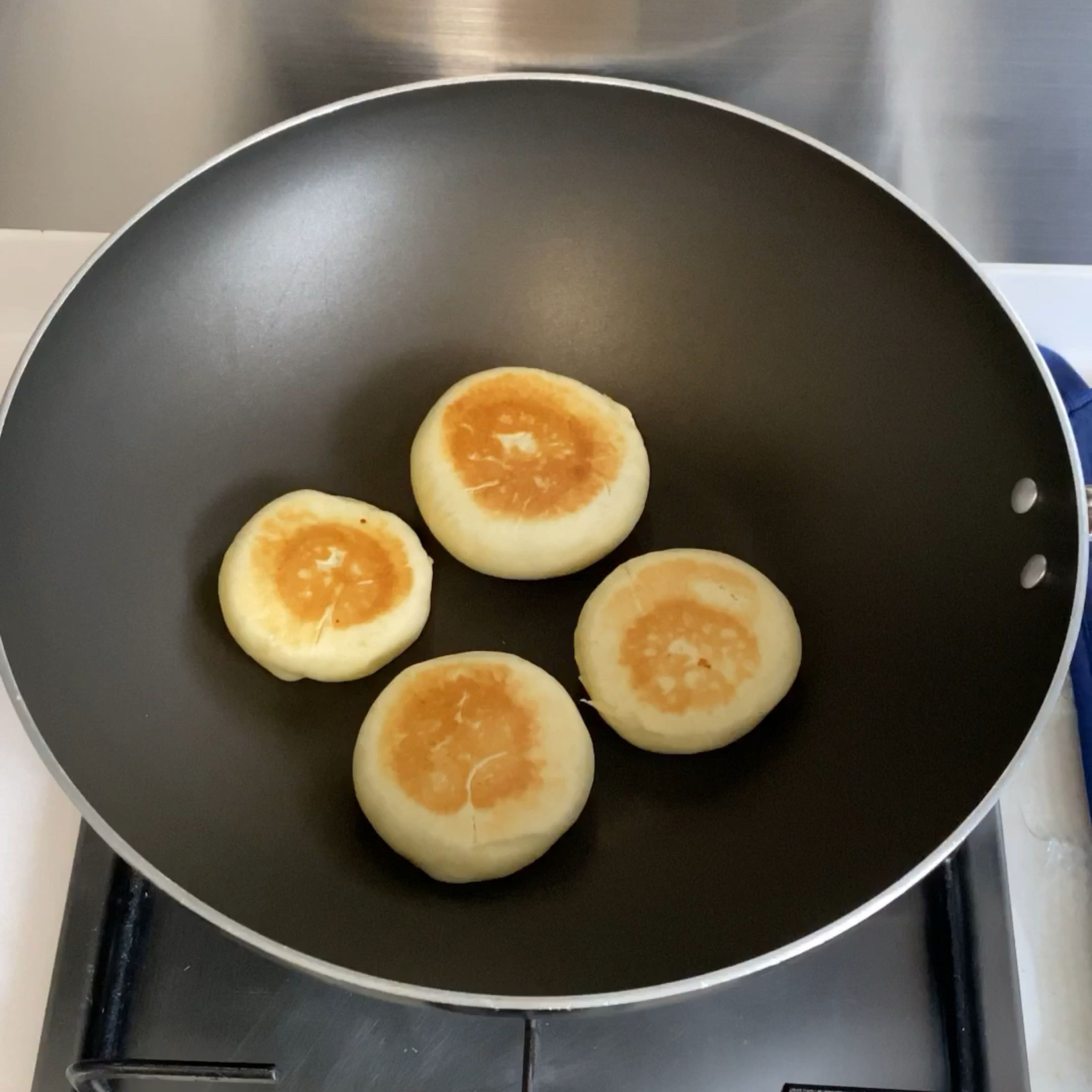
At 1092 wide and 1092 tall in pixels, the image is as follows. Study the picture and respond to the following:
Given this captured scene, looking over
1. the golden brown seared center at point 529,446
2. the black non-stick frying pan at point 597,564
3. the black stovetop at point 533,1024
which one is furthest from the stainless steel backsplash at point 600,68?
the black stovetop at point 533,1024

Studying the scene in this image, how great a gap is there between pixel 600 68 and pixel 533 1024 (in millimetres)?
731

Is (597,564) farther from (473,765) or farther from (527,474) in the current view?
(473,765)

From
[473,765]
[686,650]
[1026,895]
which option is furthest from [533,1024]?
[1026,895]

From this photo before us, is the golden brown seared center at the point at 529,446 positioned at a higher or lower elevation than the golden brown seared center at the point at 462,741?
higher

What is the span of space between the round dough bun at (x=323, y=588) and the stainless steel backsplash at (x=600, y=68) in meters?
0.35

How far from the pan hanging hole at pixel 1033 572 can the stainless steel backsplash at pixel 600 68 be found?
0.39 meters

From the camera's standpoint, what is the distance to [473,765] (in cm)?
74

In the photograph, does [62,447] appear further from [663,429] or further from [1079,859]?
[1079,859]

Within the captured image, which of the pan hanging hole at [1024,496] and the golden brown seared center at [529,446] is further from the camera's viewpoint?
the golden brown seared center at [529,446]

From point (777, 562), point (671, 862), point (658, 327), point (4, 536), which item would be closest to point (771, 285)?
point (658, 327)

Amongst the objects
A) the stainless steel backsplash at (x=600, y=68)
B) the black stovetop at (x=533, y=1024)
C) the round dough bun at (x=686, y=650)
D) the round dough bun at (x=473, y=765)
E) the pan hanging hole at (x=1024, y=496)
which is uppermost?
the stainless steel backsplash at (x=600, y=68)

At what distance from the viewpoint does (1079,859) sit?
2.64 feet

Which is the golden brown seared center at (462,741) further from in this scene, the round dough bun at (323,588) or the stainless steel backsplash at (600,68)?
the stainless steel backsplash at (600,68)

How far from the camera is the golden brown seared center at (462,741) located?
0.73 meters
